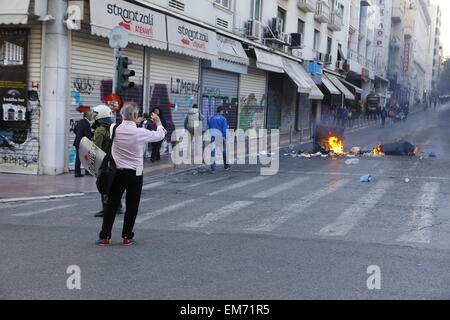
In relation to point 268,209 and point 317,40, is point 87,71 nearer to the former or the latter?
point 268,209

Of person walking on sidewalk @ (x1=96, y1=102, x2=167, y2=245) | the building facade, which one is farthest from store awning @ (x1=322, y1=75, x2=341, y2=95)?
person walking on sidewalk @ (x1=96, y1=102, x2=167, y2=245)

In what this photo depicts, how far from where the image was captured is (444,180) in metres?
14.4

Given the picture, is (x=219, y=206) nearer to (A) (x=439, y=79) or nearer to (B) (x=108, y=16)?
(B) (x=108, y=16)

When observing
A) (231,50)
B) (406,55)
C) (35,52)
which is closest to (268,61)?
(231,50)

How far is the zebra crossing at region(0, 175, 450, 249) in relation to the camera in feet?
27.0

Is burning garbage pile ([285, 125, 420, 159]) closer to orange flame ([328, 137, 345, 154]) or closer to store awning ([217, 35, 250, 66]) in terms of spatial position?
orange flame ([328, 137, 345, 154])

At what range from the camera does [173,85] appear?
19.8m

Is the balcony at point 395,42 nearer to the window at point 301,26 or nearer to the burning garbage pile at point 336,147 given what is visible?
the window at point 301,26

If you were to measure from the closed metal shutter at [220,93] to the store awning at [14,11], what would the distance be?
394 inches

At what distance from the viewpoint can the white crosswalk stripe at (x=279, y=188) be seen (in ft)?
37.7

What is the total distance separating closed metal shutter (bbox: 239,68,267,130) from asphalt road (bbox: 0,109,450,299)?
1428 cm

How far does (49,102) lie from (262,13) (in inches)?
618

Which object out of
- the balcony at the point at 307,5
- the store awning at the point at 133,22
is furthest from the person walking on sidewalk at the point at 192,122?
the balcony at the point at 307,5

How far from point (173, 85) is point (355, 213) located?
11602 millimetres
